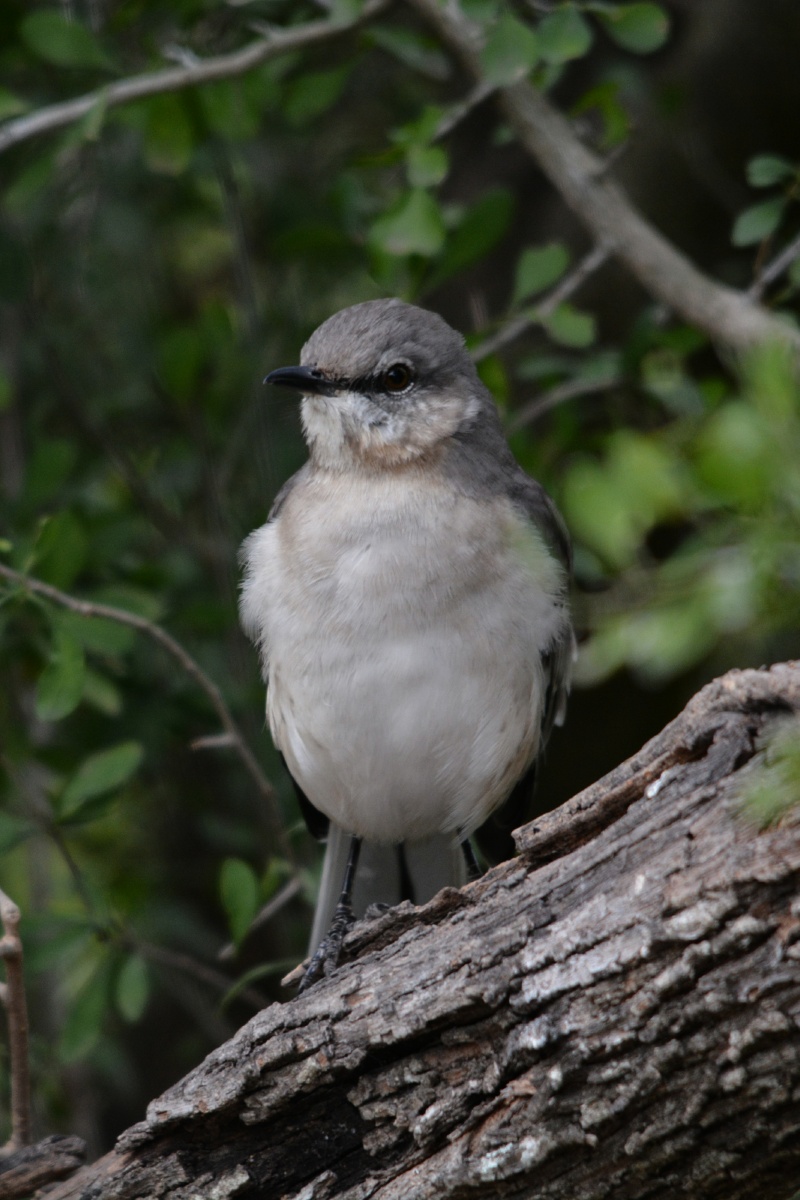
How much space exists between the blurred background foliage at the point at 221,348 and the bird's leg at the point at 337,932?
0.23 metres

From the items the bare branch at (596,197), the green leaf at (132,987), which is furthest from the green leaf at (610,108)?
the green leaf at (132,987)

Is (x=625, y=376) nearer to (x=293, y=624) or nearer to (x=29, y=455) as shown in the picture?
(x=293, y=624)

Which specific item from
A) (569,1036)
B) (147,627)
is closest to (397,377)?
(147,627)

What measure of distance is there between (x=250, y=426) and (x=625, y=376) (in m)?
1.71

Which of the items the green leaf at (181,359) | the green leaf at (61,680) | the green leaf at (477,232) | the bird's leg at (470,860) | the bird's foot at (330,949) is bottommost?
the bird's foot at (330,949)

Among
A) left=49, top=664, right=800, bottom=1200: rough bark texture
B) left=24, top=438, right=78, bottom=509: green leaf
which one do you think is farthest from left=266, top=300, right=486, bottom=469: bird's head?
left=49, top=664, right=800, bottom=1200: rough bark texture

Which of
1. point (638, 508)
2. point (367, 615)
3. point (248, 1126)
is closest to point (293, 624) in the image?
point (367, 615)

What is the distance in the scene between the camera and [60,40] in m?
4.42

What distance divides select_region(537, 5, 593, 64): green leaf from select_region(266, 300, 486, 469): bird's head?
92 cm

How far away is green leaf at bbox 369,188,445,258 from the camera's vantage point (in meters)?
4.05

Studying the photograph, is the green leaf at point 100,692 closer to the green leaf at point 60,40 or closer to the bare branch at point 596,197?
the green leaf at point 60,40

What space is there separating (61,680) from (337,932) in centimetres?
119

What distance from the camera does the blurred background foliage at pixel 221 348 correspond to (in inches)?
169

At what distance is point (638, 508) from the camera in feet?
4.05
